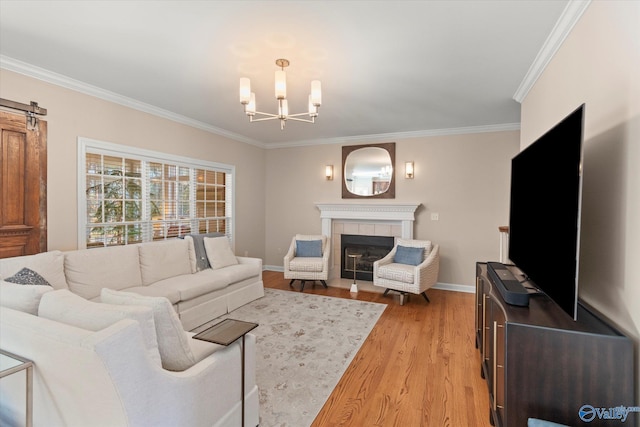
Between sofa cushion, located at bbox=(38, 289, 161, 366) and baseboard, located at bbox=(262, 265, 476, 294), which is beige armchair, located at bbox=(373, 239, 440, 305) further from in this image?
sofa cushion, located at bbox=(38, 289, 161, 366)

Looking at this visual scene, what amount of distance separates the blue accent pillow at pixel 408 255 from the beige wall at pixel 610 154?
8.96 feet

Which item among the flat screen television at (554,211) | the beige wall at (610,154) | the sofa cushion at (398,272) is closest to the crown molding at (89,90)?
the sofa cushion at (398,272)

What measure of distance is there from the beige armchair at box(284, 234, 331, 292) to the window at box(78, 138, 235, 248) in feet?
4.54

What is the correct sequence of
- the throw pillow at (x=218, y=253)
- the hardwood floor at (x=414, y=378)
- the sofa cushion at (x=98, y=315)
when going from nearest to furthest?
the sofa cushion at (x=98, y=315) → the hardwood floor at (x=414, y=378) → the throw pillow at (x=218, y=253)

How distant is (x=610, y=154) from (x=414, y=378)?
199 cm

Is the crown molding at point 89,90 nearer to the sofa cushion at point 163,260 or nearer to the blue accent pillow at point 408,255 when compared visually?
the sofa cushion at point 163,260

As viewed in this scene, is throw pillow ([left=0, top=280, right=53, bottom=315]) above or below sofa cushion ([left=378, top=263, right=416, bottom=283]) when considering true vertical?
above

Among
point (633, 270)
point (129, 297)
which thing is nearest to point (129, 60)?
point (129, 297)

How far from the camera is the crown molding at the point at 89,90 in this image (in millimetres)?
2783

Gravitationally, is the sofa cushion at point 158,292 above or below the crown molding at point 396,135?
below

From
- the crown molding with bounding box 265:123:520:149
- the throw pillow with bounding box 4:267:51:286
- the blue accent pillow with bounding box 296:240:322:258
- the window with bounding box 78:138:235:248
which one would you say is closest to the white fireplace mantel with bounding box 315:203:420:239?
the blue accent pillow with bounding box 296:240:322:258

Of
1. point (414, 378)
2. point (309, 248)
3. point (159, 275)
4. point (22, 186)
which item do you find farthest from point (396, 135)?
point (22, 186)

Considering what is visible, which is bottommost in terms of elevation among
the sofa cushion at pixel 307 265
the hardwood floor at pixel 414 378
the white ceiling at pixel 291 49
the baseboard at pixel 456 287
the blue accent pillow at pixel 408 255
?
the hardwood floor at pixel 414 378

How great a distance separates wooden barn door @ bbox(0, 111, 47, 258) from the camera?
2771 mm
